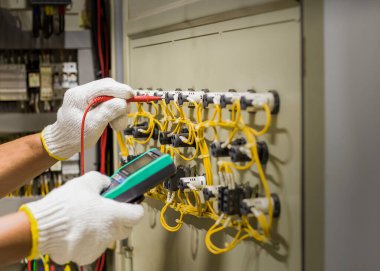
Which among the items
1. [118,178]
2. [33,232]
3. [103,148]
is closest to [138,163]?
[118,178]

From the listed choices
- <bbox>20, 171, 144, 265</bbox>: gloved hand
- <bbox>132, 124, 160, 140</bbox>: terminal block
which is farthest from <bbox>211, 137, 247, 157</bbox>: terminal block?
<bbox>132, 124, 160, 140</bbox>: terminal block

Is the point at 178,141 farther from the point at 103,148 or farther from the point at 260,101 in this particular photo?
the point at 103,148

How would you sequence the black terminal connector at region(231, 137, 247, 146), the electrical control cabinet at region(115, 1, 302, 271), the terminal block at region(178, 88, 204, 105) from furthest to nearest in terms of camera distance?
the terminal block at region(178, 88, 204, 105), the black terminal connector at region(231, 137, 247, 146), the electrical control cabinet at region(115, 1, 302, 271)

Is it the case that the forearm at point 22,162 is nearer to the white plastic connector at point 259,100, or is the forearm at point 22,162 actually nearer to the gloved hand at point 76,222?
the gloved hand at point 76,222

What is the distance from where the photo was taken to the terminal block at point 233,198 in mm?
1174

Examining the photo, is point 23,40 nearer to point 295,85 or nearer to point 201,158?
point 201,158

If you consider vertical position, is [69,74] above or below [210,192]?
above

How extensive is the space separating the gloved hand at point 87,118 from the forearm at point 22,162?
0.12 ft

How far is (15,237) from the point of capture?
3.66 ft

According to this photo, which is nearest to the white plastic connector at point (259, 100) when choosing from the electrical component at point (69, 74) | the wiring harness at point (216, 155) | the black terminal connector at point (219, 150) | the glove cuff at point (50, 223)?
the wiring harness at point (216, 155)

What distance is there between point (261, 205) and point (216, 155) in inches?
6.0

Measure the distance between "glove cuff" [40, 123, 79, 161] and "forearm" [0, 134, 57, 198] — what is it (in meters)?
0.03

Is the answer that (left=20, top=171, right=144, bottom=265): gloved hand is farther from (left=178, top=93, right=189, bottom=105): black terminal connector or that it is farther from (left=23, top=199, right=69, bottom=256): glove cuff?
(left=178, top=93, right=189, bottom=105): black terminal connector

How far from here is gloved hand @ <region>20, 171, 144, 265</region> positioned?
1110mm
